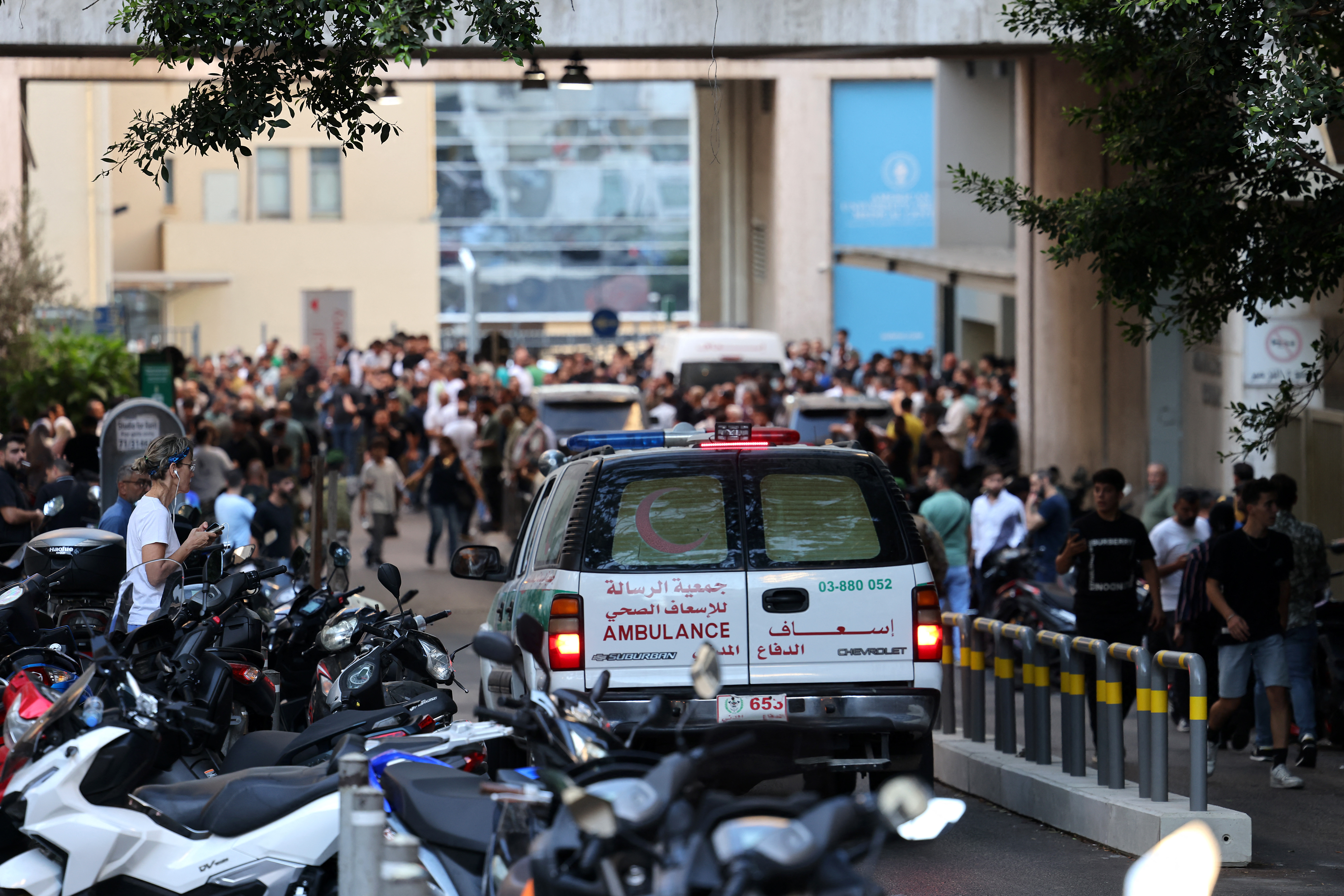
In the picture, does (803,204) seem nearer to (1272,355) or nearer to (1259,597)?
(1272,355)

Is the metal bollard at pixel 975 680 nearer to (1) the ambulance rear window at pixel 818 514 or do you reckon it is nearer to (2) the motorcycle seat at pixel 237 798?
(1) the ambulance rear window at pixel 818 514

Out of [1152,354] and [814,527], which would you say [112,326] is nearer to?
[1152,354]

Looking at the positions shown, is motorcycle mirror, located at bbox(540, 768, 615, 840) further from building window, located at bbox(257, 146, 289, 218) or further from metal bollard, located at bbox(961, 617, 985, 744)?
building window, located at bbox(257, 146, 289, 218)

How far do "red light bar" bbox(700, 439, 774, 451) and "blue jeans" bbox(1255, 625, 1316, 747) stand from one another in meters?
4.00

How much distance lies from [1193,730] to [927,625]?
51.5 inches

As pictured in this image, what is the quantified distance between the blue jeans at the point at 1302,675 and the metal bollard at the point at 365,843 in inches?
277

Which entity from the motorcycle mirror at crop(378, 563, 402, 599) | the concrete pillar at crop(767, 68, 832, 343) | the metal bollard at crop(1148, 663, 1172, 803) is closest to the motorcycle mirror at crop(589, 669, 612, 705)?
the motorcycle mirror at crop(378, 563, 402, 599)

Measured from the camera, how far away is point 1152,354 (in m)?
20.1

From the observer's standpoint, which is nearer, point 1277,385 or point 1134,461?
point 1277,385

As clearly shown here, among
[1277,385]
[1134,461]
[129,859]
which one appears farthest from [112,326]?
[129,859]

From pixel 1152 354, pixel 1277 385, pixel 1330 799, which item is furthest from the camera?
pixel 1152 354

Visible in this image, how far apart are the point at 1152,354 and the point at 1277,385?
5.64 m

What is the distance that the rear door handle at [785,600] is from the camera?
7738 mm

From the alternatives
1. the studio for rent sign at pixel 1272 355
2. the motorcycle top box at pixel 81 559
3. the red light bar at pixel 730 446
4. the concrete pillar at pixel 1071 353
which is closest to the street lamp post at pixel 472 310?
the concrete pillar at pixel 1071 353
